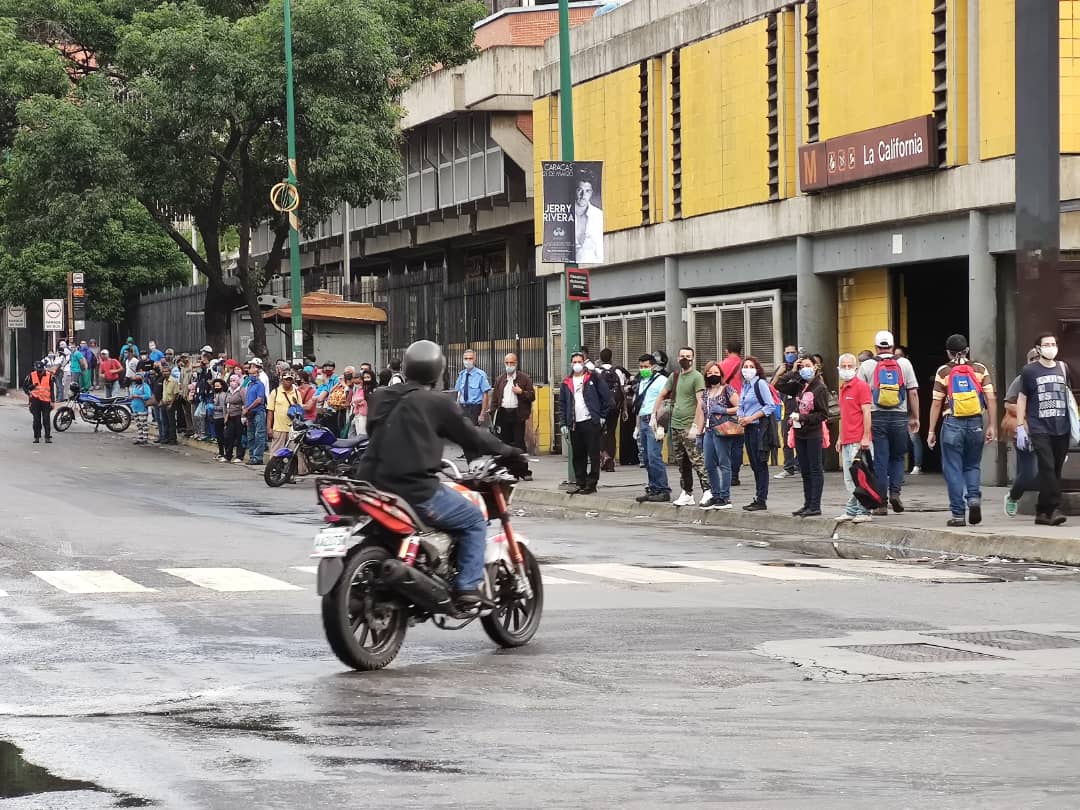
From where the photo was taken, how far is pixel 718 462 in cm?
2145

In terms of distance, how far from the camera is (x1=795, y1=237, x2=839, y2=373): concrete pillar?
91.5 feet

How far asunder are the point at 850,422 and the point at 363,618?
9824 mm

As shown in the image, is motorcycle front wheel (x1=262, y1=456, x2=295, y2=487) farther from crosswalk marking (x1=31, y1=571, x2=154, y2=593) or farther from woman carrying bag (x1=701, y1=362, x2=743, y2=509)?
crosswalk marking (x1=31, y1=571, x2=154, y2=593)

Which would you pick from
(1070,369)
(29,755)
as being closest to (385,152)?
(1070,369)

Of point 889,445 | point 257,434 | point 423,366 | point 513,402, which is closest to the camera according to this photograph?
point 423,366

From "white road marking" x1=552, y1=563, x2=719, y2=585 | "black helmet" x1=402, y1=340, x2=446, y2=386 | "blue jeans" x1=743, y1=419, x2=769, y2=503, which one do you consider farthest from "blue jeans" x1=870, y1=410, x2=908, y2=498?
"black helmet" x1=402, y1=340, x2=446, y2=386

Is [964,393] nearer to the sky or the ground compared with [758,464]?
nearer to the sky

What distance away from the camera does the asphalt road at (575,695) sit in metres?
7.02

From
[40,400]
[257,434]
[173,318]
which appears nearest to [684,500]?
[257,434]

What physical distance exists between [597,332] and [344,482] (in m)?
25.8

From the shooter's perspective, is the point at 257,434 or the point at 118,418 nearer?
the point at 257,434

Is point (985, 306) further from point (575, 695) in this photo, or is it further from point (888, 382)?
point (575, 695)

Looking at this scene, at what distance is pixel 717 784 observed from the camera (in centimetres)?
704

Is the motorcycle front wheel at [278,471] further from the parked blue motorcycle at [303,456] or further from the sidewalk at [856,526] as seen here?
the sidewalk at [856,526]
